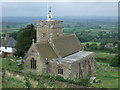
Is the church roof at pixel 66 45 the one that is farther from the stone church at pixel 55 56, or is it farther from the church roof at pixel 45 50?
the church roof at pixel 45 50

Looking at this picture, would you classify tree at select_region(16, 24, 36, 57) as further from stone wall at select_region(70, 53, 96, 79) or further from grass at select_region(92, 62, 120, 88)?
grass at select_region(92, 62, 120, 88)

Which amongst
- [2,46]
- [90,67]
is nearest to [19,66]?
[90,67]

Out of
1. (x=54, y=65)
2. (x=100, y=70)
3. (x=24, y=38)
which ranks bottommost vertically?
(x=100, y=70)

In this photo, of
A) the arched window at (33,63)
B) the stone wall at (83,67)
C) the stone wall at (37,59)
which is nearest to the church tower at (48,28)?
the stone wall at (37,59)

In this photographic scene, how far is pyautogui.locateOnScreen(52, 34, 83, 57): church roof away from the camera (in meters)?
27.1

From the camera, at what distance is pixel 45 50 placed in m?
26.0

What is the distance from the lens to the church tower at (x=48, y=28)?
96.0 feet

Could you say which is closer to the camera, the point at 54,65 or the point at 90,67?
the point at 54,65

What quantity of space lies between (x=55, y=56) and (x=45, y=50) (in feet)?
4.66

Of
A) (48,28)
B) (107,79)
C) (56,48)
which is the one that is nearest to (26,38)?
(48,28)

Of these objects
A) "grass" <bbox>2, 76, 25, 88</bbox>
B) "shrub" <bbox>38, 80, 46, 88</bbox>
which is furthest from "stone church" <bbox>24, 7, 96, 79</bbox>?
"shrub" <bbox>38, 80, 46, 88</bbox>

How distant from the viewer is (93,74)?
2931cm

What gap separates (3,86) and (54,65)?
7.04 metres

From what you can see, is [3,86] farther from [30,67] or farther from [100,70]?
[100,70]
